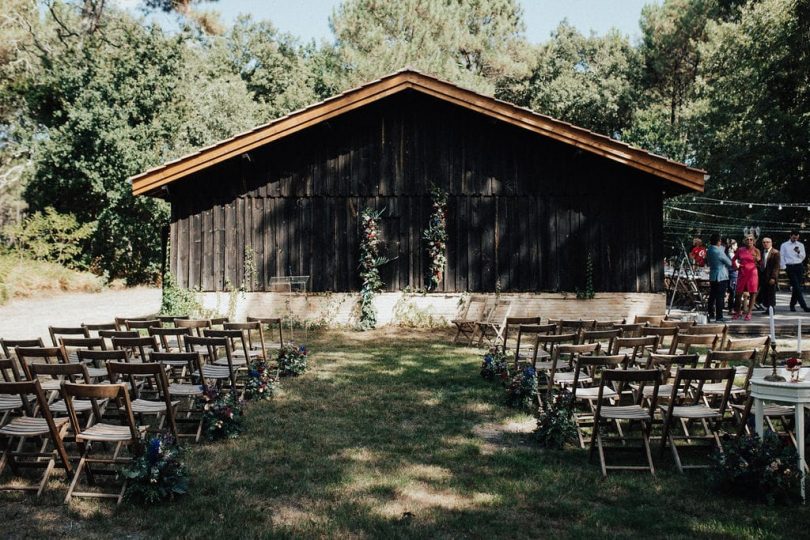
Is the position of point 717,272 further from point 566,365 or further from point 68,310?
point 68,310

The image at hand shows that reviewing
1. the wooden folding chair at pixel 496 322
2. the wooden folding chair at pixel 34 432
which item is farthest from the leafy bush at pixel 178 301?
the wooden folding chair at pixel 34 432

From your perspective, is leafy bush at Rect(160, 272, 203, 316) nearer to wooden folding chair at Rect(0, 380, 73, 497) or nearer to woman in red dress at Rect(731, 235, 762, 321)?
wooden folding chair at Rect(0, 380, 73, 497)

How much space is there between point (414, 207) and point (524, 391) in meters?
8.29

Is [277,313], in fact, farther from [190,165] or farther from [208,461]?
[208,461]

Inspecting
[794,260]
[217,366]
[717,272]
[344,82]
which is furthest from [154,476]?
[344,82]

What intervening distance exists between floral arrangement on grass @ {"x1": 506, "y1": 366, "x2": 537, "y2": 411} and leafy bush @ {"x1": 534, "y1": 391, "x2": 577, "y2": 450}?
123cm

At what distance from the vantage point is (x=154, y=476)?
5047 millimetres

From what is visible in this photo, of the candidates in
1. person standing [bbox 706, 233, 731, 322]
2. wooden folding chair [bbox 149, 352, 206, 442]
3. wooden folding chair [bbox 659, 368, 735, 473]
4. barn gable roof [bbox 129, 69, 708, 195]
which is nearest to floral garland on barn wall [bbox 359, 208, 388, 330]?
barn gable roof [bbox 129, 69, 708, 195]

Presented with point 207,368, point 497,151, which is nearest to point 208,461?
point 207,368

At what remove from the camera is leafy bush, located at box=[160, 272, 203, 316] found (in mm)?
15398

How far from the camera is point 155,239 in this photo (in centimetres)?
2739

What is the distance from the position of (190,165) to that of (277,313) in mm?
3928

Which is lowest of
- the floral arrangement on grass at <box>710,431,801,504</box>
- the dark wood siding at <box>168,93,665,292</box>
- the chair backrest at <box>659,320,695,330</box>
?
the floral arrangement on grass at <box>710,431,801,504</box>

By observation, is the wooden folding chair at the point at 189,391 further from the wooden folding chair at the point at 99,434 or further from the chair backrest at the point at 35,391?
the chair backrest at the point at 35,391
